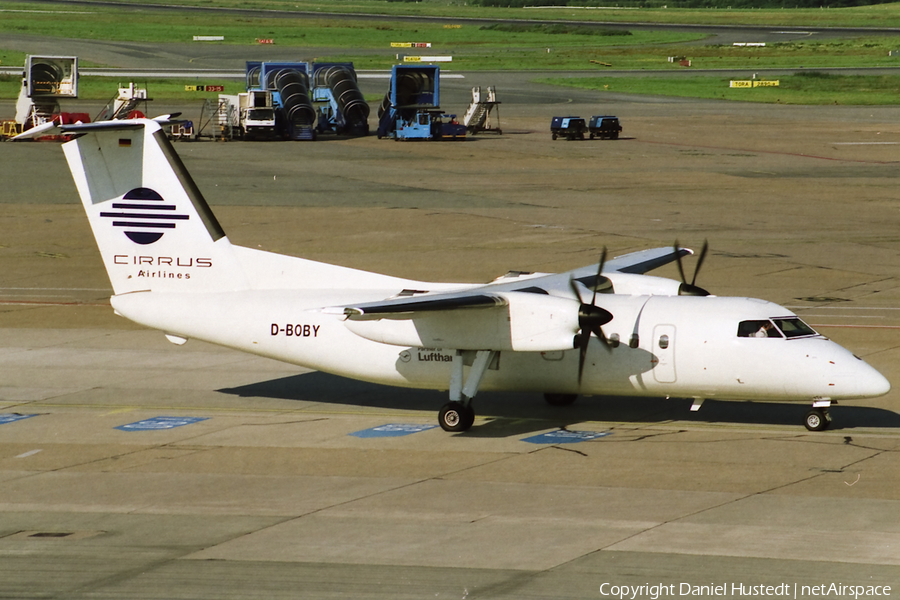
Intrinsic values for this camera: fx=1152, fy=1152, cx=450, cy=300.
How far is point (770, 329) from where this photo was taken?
2206 centimetres

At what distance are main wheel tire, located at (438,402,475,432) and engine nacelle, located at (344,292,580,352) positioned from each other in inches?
46.9

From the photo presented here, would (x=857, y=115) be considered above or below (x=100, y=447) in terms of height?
above

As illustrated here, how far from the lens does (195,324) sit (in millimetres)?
24969

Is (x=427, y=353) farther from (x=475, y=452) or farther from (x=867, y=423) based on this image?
(x=867, y=423)

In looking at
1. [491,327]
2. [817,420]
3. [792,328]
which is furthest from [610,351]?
[817,420]

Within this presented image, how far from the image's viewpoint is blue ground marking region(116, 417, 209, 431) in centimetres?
2372

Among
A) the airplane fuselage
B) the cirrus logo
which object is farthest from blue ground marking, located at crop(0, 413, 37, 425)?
the cirrus logo

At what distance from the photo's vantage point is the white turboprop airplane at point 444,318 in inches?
858

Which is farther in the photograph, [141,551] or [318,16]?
[318,16]

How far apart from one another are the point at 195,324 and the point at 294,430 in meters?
3.44

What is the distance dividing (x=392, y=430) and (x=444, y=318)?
2.62 meters

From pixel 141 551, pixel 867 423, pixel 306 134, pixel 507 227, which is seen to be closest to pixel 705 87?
pixel 306 134

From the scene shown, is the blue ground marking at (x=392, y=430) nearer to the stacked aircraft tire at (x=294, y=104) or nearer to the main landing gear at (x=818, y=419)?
the main landing gear at (x=818, y=419)

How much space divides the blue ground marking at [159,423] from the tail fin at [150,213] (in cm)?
298
